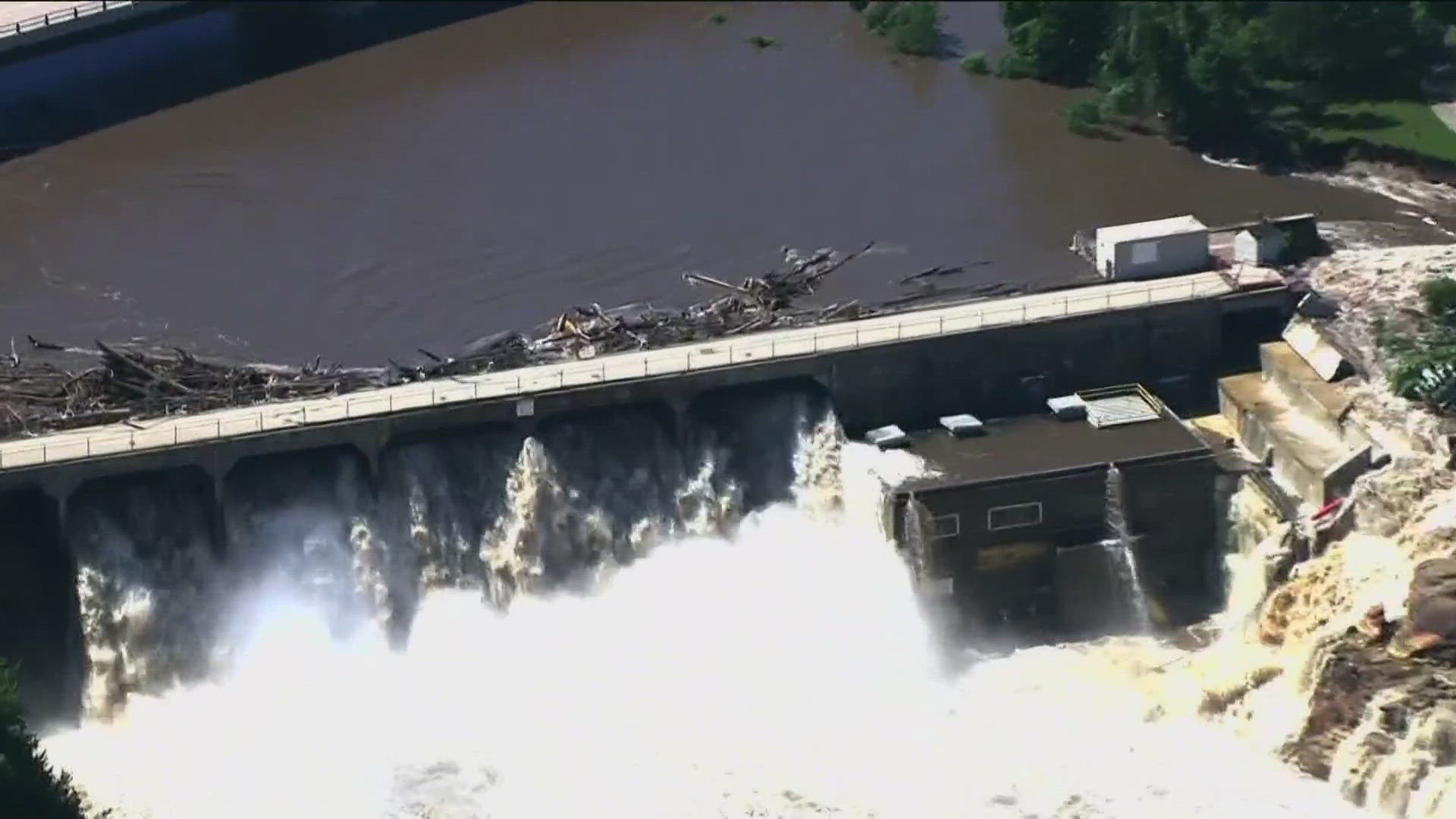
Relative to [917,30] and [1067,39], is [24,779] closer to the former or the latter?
[1067,39]

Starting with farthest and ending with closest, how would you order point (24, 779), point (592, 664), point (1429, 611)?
point (592, 664) < point (1429, 611) < point (24, 779)

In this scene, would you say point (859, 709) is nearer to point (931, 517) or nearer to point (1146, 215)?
point (931, 517)

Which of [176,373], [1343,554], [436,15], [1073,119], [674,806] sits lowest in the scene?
[674,806]

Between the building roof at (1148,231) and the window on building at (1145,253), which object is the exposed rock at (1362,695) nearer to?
the window on building at (1145,253)

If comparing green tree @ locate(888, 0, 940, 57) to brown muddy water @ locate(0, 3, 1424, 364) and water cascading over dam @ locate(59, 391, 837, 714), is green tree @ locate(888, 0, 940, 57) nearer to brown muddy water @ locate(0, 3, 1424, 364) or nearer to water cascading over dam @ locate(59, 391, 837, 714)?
brown muddy water @ locate(0, 3, 1424, 364)

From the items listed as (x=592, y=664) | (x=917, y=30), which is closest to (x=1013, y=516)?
(x=592, y=664)

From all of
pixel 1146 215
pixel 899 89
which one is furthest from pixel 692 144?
pixel 1146 215
